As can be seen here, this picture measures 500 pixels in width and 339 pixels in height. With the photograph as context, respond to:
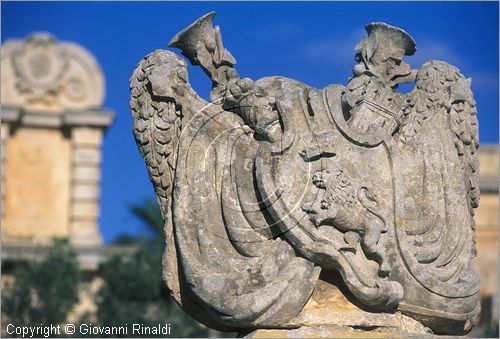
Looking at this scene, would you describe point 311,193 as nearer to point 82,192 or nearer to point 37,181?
point 82,192

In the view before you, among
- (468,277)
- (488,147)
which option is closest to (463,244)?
(468,277)

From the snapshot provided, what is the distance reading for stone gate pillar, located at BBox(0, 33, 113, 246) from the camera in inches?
1280

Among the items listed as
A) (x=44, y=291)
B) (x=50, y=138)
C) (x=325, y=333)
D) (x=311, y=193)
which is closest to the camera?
(x=325, y=333)

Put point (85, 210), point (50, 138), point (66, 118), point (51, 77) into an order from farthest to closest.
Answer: point (51, 77) < point (50, 138) < point (85, 210) < point (66, 118)

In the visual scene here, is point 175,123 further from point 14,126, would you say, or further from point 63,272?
point 14,126

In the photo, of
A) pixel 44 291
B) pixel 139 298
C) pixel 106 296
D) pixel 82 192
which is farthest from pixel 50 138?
pixel 139 298

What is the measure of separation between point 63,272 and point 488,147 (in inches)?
346

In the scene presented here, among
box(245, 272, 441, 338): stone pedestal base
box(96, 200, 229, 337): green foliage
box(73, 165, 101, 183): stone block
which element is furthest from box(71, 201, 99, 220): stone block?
box(245, 272, 441, 338): stone pedestal base

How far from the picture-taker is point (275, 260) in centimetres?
979

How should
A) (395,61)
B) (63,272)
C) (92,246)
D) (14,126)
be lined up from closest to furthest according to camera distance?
(395,61)
(63,272)
(92,246)
(14,126)

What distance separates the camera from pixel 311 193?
32.2ft

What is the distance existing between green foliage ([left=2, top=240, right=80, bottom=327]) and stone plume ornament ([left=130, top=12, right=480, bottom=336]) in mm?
10814

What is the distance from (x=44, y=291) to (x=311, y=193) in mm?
13335

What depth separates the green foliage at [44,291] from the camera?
70.2 feet
